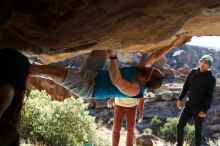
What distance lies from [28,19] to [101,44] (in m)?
1.21

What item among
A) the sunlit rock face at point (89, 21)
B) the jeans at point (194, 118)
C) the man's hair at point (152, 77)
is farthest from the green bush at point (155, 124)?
the sunlit rock face at point (89, 21)

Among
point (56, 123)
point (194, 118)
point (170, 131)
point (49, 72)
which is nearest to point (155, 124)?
point (170, 131)

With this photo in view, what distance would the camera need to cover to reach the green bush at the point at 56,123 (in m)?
11.5

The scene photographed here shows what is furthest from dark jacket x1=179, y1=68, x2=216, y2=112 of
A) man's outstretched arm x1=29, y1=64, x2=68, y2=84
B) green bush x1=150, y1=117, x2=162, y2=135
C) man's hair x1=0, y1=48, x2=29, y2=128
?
green bush x1=150, y1=117, x2=162, y2=135

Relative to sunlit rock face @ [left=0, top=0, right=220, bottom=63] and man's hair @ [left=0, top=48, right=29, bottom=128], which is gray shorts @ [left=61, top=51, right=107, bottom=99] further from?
man's hair @ [left=0, top=48, right=29, bottom=128]

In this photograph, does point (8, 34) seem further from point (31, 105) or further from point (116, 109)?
point (31, 105)

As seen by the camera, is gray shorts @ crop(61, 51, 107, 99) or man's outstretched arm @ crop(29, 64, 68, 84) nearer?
man's outstretched arm @ crop(29, 64, 68, 84)

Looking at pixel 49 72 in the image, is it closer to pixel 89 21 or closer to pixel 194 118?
pixel 89 21

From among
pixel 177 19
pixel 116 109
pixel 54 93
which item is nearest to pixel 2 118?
pixel 177 19

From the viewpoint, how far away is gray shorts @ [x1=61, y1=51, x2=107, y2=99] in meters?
5.21

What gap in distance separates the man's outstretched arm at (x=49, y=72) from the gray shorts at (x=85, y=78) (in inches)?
2.5

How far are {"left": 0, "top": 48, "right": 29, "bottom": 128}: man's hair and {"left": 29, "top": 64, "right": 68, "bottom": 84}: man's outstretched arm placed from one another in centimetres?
56

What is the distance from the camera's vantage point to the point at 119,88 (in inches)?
215

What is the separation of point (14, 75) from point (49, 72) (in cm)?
90
